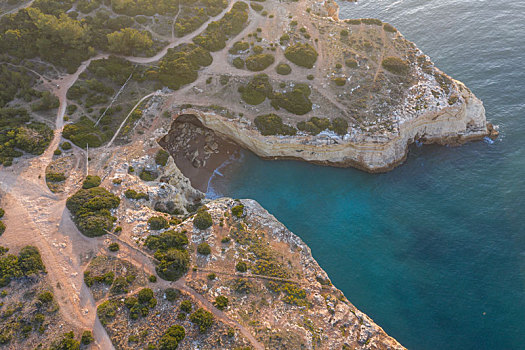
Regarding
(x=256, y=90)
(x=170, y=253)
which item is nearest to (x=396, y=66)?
(x=256, y=90)

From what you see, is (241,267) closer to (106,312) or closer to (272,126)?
(106,312)

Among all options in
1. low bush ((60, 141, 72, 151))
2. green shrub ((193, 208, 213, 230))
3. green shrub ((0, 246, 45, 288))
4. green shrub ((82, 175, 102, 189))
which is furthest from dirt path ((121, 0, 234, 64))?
green shrub ((0, 246, 45, 288))

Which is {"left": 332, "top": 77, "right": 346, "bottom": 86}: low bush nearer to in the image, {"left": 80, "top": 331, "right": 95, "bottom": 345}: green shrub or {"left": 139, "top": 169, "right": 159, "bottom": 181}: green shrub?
{"left": 139, "top": 169, "right": 159, "bottom": 181}: green shrub

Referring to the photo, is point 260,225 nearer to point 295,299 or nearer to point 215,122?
point 295,299

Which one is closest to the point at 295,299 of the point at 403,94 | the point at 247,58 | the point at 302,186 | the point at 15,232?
the point at 302,186

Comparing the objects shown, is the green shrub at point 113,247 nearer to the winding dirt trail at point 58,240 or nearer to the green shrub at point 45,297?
the winding dirt trail at point 58,240

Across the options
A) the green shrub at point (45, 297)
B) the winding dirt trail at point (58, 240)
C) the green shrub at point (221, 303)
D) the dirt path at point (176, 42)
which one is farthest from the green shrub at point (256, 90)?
the green shrub at point (45, 297)
